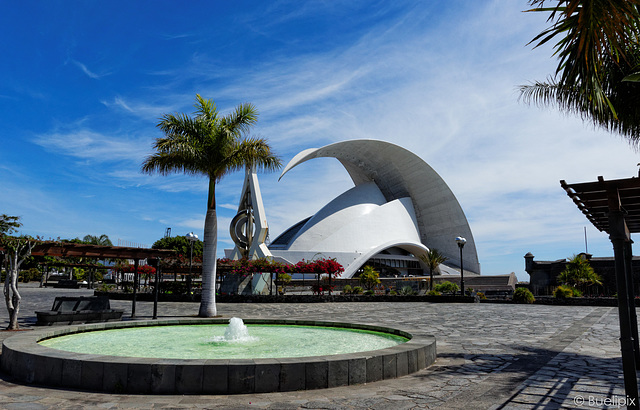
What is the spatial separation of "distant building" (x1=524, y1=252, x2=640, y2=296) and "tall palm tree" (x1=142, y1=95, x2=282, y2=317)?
22.5 m

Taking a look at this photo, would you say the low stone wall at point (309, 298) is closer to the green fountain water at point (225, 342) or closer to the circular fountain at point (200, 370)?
the green fountain water at point (225, 342)

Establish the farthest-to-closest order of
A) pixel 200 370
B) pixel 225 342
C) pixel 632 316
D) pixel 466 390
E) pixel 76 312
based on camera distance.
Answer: pixel 76 312
pixel 225 342
pixel 632 316
pixel 466 390
pixel 200 370

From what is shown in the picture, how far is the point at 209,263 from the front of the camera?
533 inches

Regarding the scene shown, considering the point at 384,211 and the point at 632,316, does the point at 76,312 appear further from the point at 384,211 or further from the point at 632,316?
the point at 384,211

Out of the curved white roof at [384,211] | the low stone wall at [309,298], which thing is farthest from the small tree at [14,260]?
the curved white roof at [384,211]

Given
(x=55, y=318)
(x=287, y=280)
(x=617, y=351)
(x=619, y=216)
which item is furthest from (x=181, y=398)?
(x=287, y=280)

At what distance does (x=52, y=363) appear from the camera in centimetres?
505

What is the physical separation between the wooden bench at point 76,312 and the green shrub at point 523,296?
17.9 m

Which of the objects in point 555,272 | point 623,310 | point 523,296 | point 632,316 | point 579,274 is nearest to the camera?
point 623,310

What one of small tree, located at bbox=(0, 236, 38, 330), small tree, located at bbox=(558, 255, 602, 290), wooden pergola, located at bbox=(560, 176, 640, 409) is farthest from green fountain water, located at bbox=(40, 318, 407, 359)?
small tree, located at bbox=(558, 255, 602, 290)

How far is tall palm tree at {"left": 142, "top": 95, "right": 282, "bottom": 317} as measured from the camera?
13414mm

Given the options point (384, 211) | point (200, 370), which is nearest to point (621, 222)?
point (200, 370)

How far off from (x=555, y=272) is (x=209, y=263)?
24.5m

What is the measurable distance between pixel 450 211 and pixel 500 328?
40920 millimetres
